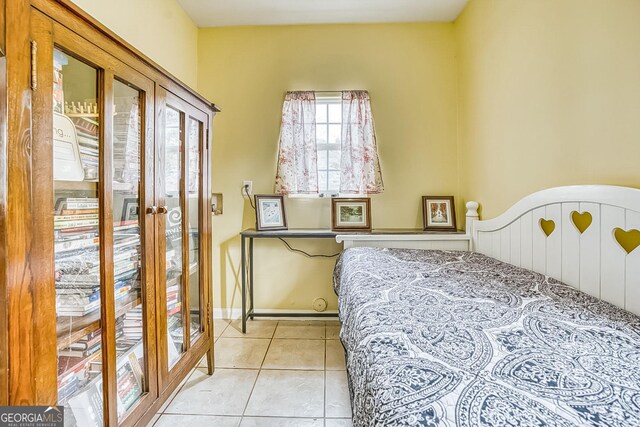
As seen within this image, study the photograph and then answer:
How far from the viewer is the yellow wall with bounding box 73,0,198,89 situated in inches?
64.5

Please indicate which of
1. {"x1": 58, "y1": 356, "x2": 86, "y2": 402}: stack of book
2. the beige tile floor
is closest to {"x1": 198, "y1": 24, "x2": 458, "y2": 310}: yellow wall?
the beige tile floor

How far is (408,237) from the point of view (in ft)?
7.42

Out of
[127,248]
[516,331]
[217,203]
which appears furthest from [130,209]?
[217,203]

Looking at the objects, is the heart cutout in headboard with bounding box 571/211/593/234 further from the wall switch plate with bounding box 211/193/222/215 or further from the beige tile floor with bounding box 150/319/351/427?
the wall switch plate with bounding box 211/193/222/215

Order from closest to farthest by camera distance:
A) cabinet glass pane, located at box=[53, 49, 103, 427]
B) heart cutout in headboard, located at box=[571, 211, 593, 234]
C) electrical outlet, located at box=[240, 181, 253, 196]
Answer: cabinet glass pane, located at box=[53, 49, 103, 427]
heart cutout in headboard, located at box=[571, 211, 593, 234]
electrical outlet, located at box=[240, 181, 253, 196]

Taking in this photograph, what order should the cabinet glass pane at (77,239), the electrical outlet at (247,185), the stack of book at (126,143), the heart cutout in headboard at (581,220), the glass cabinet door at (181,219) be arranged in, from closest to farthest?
the cabinet glass pane at (77,239)
the stack of book at (126,143)
the heart cutout in headboard at (581,220)
the glass cabinet door at (181,219)
the electrical outlet at (247,185)

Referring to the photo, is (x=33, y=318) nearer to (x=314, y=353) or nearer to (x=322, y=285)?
(x=314, y=353)

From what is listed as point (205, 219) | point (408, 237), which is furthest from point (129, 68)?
point (408, 237)

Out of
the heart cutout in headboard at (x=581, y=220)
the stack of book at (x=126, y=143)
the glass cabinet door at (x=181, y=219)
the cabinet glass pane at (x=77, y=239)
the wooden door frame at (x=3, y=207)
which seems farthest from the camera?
the glass cabinet door at (x=181, y=219)

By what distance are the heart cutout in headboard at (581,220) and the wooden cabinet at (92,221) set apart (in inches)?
69.8

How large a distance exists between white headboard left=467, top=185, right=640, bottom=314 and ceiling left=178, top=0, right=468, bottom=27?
1.69 meters

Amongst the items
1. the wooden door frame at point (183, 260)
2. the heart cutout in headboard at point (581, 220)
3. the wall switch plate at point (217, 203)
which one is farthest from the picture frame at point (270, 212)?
the heart cutout in headboard at point (581, 220)

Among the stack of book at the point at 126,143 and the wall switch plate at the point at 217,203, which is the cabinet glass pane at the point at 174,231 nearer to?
the stack of book at the point at 126,143

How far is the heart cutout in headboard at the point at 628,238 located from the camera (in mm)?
1104
